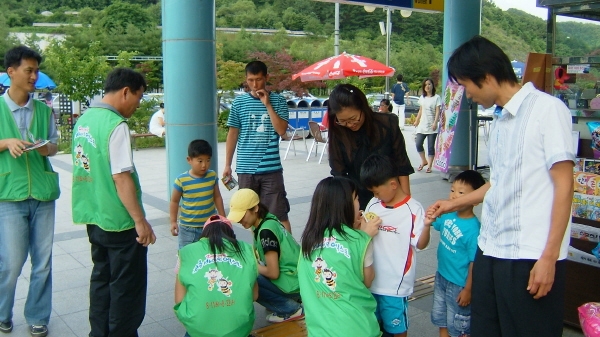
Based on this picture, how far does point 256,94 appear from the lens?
15.0ft

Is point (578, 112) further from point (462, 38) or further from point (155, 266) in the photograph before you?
point (462, 38)

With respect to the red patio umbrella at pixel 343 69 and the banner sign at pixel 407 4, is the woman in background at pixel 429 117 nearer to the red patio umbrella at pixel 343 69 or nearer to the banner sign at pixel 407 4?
the banner sign at pixel 407 4

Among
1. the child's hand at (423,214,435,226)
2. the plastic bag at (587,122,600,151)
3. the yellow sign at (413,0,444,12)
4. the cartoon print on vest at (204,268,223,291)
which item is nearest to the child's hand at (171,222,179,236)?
the cartoon print on vest at (204,268,223,291)

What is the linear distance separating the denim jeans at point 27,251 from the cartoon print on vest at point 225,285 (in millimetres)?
1321

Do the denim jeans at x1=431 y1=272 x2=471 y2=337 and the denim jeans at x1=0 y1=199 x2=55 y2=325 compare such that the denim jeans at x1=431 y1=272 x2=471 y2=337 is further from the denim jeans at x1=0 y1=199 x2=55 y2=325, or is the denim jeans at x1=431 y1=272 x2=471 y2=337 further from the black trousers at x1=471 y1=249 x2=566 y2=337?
the denim jeans at x1=0 y1=199 x2=55 y2=325

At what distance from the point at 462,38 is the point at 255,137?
5488 mm

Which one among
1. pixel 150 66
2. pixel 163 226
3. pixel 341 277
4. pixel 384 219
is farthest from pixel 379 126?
pixel 150 66

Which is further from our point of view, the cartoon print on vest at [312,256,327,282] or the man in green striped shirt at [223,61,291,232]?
the man in green striped shirt at [223,61,291,232]

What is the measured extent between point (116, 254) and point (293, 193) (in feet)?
17.3

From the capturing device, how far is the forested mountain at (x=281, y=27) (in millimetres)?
38625

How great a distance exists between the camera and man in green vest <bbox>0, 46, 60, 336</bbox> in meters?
3.38

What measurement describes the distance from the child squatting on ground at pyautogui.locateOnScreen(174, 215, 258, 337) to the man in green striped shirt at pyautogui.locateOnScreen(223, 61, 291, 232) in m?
1.55

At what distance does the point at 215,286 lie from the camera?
295cm

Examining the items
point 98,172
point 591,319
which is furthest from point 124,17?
point 591,319
